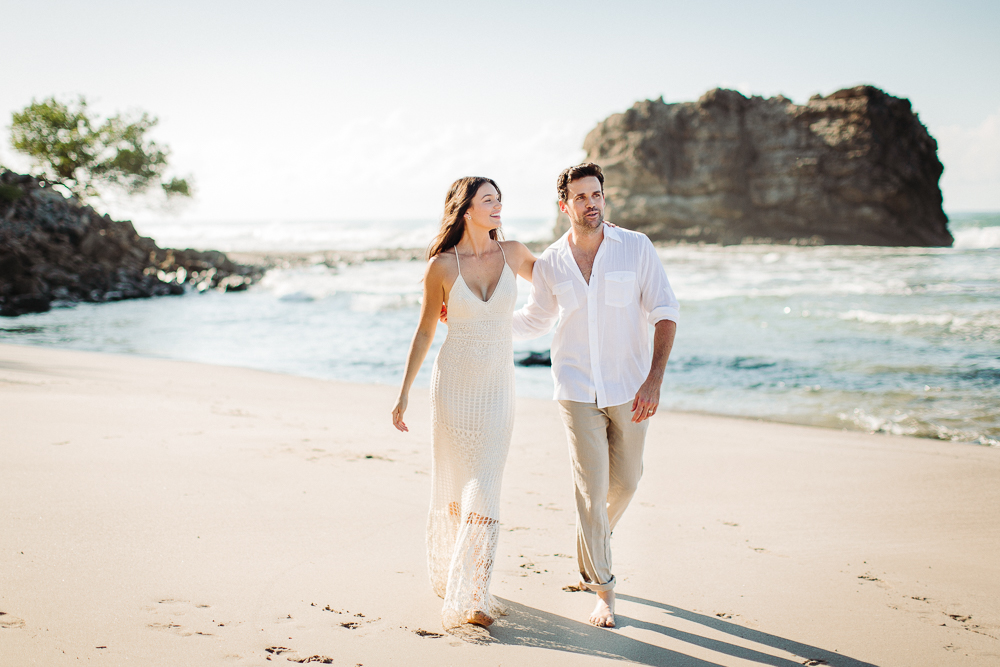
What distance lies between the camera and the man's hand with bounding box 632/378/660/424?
3.15 m

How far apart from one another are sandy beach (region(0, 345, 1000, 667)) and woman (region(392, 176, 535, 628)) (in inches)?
16.9

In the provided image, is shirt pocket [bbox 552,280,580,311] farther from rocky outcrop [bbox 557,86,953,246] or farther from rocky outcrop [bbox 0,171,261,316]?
rocky outcrop [bbox 557,86,953,246]

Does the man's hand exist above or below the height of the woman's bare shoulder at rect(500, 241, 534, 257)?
below

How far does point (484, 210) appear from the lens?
128 inches

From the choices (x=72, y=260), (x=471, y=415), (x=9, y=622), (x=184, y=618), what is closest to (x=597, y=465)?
(x=471, y=415)

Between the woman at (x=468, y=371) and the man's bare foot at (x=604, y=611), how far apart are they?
0.46 metres

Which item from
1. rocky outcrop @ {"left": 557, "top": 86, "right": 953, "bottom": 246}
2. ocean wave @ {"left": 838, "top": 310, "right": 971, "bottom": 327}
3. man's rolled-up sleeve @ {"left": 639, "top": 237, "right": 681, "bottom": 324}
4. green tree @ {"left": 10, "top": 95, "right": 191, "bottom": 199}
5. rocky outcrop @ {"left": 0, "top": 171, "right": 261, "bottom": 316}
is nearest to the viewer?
man's rolled-up sleeve @ {"left": 639, "top": 237, "right": 681, "bottom": 324}

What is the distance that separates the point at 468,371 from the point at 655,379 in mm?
885

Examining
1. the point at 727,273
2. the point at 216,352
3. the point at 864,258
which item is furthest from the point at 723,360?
the point at 864,258

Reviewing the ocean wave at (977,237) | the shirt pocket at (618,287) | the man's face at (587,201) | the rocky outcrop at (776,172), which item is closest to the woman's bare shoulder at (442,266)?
the man's face at (587,201)

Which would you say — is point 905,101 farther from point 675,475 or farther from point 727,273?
point 675,475

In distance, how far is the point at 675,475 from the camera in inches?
225

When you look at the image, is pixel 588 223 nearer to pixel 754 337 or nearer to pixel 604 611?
pixel 604 611

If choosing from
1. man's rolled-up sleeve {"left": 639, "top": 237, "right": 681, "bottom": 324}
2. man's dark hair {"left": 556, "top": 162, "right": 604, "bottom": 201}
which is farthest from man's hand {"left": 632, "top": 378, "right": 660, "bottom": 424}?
man's dark hair {"left": 556, "top": 162, "right": 604, "bottom": 201}
